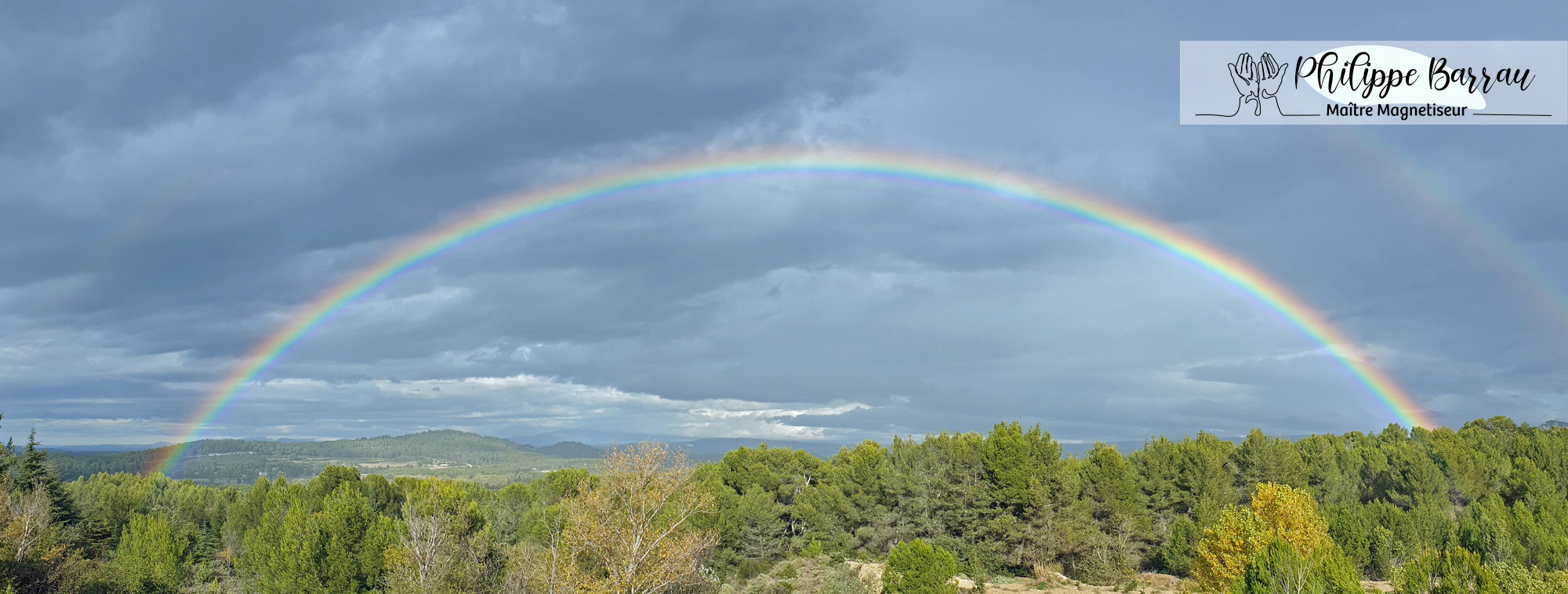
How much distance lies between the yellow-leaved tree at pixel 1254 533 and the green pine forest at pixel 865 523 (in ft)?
0.58

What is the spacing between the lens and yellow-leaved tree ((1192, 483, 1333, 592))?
44.6 meters

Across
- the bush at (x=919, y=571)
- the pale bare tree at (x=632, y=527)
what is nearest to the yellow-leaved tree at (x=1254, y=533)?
the bush at (x=919, y=571)

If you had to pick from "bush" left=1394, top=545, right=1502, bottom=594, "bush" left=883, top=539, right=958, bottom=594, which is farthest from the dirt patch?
"bush" left=1394, top=545, right=1502, bottom=594

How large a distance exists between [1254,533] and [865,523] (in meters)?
44.2

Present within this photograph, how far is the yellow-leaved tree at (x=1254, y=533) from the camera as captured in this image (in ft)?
146

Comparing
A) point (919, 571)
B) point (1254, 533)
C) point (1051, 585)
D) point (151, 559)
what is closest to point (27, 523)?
Answer: point (151, 559)

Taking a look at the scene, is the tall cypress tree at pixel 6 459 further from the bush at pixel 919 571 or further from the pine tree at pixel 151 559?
the bush at pixel 919 571

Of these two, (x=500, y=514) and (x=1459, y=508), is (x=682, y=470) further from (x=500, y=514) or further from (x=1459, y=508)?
(x=1459, y=508)

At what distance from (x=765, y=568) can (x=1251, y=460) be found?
5118cm

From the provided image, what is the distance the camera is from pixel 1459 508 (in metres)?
82.7

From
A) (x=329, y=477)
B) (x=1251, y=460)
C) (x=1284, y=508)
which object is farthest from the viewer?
(x=329, y=477)

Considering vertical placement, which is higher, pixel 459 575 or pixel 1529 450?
pixel 1529 450

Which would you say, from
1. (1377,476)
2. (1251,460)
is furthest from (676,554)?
(1377,476)

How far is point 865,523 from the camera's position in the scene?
270 ft
